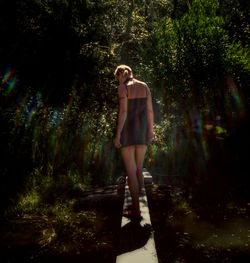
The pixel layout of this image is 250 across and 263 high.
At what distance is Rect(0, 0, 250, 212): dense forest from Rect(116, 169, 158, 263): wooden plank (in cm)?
217

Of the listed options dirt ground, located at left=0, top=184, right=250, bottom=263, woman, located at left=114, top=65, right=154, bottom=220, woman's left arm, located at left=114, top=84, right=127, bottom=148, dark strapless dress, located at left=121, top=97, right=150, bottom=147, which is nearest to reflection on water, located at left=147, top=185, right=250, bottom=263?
dirt ground, located at left=0, top=184, right=250, bottom=263

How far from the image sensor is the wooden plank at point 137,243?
187cm

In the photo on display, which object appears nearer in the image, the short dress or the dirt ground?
the dirt ground

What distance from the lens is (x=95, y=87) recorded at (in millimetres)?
10695

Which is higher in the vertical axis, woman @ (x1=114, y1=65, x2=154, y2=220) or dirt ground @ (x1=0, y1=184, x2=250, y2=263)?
woman @ (x1=114, y1=65, x2=154, y2=220)

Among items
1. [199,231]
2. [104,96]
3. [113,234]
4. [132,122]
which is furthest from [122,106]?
[104,96]

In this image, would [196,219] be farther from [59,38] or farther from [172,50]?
[172,50]

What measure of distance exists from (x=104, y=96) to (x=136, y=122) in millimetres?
7650

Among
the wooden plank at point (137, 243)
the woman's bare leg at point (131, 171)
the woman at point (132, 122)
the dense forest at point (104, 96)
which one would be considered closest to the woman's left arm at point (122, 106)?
the woman at point (132, 122)

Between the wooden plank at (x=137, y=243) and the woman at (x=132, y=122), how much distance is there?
49cm

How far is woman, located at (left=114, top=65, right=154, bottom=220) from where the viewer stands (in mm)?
3240

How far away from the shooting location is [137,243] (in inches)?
86.9

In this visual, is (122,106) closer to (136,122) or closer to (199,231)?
(136,122)

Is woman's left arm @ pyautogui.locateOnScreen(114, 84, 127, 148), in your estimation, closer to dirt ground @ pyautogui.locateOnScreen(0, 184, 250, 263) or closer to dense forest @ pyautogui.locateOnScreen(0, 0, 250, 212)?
dirt ground @ pyautogui.locateOnScreen(0, 184, 250, 263)
